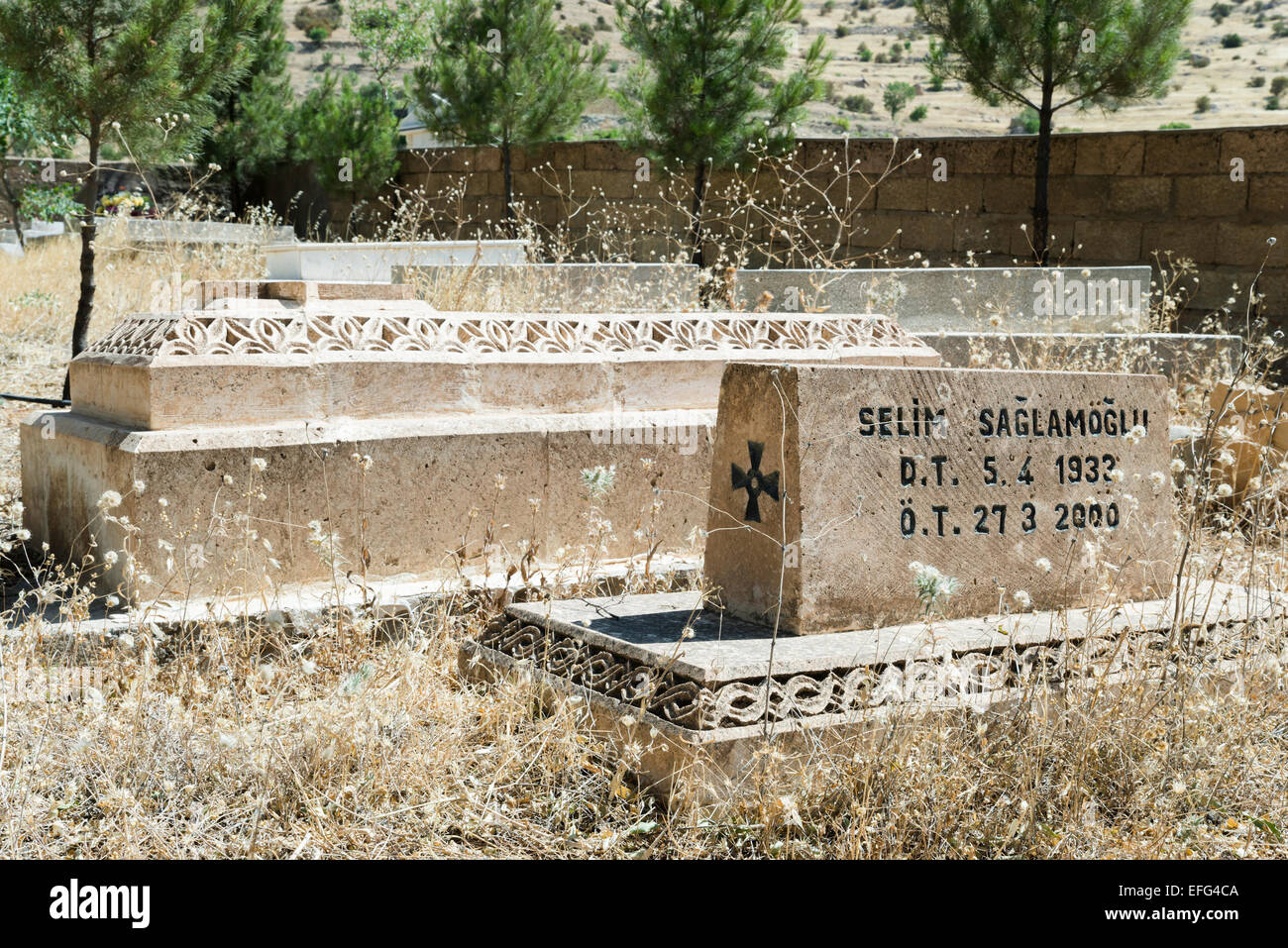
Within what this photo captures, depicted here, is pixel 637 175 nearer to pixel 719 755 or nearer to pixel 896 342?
pixel 896 342

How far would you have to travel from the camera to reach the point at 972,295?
7.36 m

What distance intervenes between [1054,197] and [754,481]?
36.4 feet

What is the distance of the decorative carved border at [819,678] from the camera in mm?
2676

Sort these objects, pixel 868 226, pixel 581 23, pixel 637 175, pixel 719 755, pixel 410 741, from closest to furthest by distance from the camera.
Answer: pixel 719 755, pixel 410 741, pixel 868 226, pixel 637 175, pixel 581 23

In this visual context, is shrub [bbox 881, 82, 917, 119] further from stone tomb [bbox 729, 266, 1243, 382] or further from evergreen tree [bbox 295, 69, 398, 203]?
stone tomb [bbox 729, 266, 1243, 382]

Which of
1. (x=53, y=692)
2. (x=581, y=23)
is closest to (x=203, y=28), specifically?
(x=53, y=692)

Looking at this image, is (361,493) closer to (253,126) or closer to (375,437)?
(375,437)

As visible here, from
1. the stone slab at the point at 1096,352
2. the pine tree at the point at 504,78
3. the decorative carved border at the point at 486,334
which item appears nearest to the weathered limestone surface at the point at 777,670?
the decorative carved border at the point at 486,334

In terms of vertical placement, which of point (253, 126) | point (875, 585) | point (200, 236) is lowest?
point (875, 585)

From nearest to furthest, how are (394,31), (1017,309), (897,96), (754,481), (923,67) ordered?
1. (754,481)
2. (1017,309)
3. (394,31)
4. (923,67)
5. (897,96)

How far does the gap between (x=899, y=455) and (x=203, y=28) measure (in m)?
6.25

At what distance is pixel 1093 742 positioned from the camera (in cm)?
272

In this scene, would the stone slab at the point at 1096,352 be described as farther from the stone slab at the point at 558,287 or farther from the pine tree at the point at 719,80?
the pine tree at the point at 719,80

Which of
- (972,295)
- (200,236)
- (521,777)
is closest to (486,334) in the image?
(521,777)
